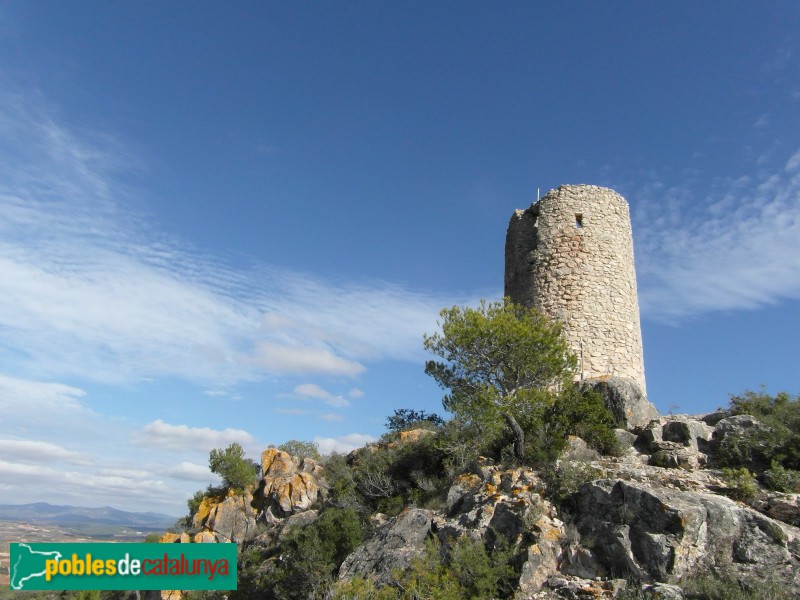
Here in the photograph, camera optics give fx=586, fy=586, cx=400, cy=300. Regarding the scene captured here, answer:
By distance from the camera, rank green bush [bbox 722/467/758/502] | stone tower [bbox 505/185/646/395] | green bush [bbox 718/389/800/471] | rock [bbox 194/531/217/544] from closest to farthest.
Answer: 1. green bush [bbox 722/467/758/502]
2. green bush [bbox 718/389/800/471]
3. rock [bbox 194/531/217/544]
4. stone tower [bbox 505/185/646/395]

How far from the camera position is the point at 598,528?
10.7 m

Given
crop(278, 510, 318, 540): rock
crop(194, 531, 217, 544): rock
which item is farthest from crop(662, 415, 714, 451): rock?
crop(194, 531, 217, 544): rock

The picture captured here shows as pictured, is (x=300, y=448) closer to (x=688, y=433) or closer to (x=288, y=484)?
(x=288, y=484)

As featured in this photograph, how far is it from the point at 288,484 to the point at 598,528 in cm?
1051

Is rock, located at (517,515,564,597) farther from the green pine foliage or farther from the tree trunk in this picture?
the green pine foliage

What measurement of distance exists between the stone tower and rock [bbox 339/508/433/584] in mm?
7575

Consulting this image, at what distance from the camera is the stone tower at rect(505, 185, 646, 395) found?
709 inches

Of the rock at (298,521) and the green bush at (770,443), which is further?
the rock at (298,521)

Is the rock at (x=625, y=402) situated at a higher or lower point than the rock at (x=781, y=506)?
higher

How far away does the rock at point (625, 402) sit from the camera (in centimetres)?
1530

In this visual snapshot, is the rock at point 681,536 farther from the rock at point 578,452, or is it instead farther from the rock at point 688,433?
the rock at point 688,433

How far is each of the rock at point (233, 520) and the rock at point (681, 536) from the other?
1132cm

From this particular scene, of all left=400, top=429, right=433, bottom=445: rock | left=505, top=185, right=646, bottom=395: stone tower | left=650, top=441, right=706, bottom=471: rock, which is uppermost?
left=505, top=185, right=646, bottom=395: stone tower

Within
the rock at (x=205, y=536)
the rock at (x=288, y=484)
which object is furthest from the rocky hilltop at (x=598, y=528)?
the rock at (x=205, y=536)
